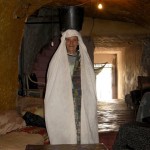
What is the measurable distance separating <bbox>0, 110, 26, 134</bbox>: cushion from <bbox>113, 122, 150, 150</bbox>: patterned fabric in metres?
2.12

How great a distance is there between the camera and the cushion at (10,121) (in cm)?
450

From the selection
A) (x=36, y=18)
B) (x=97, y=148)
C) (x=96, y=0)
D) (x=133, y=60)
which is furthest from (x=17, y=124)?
(x=133, y=60)

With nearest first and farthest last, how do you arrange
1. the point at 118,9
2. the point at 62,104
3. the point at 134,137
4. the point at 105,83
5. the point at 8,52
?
1. the point at 134,137
2. the point at 62,104
3. the point at 8,52
4. the point at 118,9
5. the point at 105,83

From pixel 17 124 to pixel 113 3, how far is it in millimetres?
3184

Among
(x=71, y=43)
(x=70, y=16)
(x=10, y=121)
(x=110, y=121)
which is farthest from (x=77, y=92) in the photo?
(x=110, y=121)

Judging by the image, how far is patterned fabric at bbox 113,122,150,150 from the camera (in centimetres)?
254

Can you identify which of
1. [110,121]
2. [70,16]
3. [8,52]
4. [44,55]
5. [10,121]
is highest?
[70,16]

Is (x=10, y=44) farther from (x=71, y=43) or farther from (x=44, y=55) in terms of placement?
(x=44, y=55)

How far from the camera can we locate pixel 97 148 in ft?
7.67

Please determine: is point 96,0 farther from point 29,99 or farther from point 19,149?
point 19,149

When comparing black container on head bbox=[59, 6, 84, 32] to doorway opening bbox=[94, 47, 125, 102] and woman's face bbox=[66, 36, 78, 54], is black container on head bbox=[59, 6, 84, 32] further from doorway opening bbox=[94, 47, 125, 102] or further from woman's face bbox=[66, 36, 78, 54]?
doorway opening bbox=[94, 47, 125, 102]

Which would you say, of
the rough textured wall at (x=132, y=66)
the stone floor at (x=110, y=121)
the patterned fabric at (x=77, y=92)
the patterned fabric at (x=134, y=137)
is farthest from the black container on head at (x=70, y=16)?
the patterned fabric at (x=134, y=137)

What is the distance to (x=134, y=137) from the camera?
259 cm

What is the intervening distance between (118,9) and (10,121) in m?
3.71
